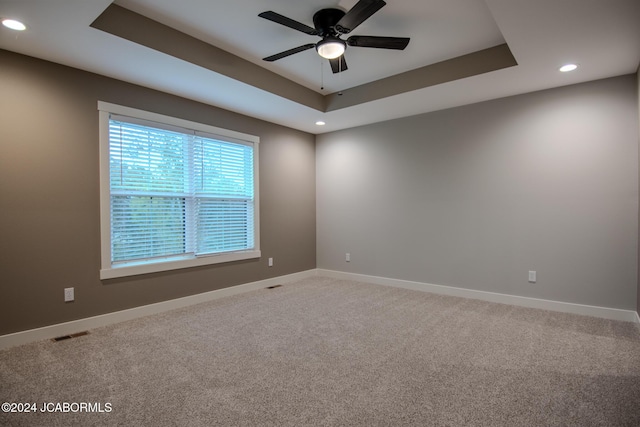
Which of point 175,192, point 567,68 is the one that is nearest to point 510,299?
point 567,68

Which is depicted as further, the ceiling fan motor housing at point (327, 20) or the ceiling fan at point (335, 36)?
the ceiling fan motor housing at point (327, 20)

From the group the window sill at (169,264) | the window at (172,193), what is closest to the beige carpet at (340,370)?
the window sill at (169,264)

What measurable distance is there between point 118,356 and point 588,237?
4.60 m

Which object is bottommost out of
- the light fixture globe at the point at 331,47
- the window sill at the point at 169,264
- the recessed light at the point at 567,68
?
the window sill at the point at 169,264

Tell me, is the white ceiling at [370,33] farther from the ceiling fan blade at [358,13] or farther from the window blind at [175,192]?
the window blind at [175,192]

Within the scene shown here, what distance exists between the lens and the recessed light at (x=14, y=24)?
2.32m

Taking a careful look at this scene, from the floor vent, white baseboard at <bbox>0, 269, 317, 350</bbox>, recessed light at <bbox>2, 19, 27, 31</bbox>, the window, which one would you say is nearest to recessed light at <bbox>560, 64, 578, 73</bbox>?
the window

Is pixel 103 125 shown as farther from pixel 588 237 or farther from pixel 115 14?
pixel 588 237

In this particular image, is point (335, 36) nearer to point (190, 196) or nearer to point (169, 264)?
point (190, 196)

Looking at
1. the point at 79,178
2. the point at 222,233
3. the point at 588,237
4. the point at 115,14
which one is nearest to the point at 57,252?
the point at 79,178

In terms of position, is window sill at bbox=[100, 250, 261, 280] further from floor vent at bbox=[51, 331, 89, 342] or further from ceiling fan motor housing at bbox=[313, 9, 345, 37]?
A: ceiling fan motor housing at bbox=[313, 9, 345, 37]

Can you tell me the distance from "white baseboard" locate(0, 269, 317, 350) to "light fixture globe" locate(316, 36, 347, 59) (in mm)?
3130

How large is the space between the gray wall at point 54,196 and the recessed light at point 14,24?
1.71 ft

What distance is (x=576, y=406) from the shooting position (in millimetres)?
1873
